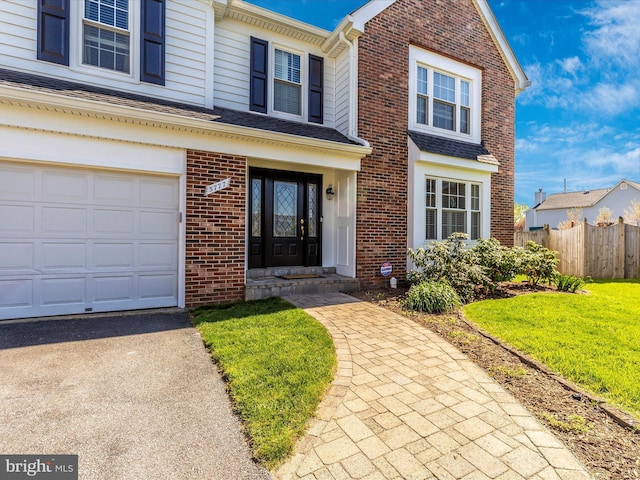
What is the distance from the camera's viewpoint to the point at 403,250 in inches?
315

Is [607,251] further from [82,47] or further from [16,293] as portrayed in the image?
[16,293]

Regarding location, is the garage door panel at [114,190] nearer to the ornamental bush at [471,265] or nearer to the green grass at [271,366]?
the green grass at [271,366]

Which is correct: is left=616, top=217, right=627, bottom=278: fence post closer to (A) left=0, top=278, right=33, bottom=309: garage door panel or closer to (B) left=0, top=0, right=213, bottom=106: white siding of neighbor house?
(B) left=0, top=0, right=213, bottom=106: white siding of neighbor house

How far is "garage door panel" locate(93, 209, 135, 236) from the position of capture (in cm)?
539

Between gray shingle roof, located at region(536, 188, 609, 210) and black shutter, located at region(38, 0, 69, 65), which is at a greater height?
gray shingle roof, located at region(536, 188, 609, 210)

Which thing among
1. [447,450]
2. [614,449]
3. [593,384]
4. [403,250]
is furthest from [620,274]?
[447,450]

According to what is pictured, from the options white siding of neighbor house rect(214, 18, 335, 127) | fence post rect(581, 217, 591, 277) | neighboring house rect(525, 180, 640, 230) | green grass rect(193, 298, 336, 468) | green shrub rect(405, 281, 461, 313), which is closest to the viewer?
green grass rect(193, 298, 336, 468)

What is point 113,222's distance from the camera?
216 inches

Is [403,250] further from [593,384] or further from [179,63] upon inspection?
[179,63]

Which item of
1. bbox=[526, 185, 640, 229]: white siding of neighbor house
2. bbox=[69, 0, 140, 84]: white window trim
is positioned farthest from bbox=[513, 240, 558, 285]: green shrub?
bbox=[526, 185, 640, 229]: white siding of neighbor house

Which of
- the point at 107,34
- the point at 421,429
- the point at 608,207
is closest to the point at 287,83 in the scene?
the point at 107,34

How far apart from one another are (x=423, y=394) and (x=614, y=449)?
1264 mm

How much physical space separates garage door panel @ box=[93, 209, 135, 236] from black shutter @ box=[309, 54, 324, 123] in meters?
4.71

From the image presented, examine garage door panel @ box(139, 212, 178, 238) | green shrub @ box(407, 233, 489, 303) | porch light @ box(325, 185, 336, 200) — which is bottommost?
green shrub @ box(407, 233, 489, 303)
